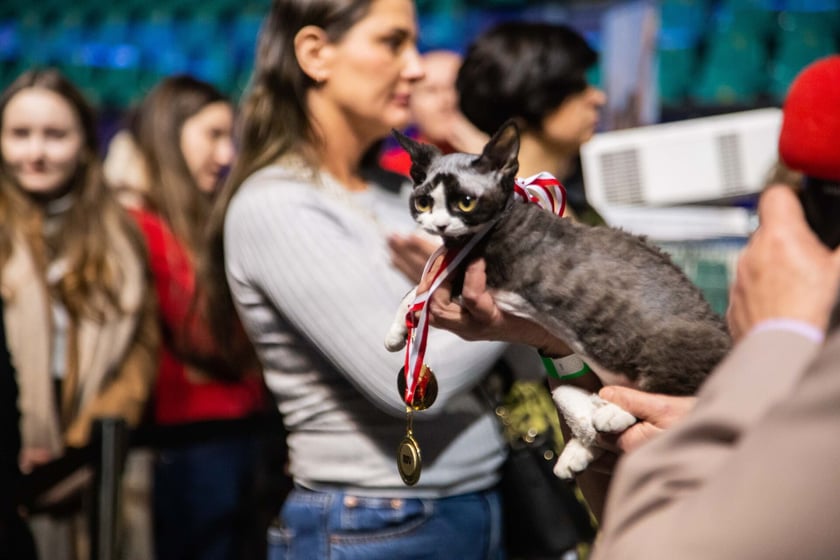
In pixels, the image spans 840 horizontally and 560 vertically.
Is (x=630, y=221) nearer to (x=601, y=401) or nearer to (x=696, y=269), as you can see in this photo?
(x=696, y=269)

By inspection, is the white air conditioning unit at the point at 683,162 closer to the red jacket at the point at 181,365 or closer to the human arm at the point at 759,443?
the red jacket at the point at 181,365

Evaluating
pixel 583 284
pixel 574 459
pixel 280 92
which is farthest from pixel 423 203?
pixel 280 92

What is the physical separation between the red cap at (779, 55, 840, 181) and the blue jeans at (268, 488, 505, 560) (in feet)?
2.69

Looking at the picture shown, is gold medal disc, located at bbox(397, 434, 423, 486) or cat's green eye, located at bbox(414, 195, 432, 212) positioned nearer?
cat's green eye, located at bbox(414, 195, 432, 212)

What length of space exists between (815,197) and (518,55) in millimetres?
1312

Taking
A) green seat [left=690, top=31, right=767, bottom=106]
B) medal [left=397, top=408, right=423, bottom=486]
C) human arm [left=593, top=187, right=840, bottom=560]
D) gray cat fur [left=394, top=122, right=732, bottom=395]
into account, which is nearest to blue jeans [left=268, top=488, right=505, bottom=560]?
medal [left=397, top=408, right=423, bottom=486]

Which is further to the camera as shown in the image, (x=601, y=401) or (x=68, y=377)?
(x=68, y=377)

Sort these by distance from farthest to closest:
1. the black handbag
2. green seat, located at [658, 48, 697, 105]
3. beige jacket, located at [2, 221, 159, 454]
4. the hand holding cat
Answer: green seat, located at [658, 48, 697, 105]
beige jacket, located at [2, 221, 159, 454]
the black handbag
the hand holding cat

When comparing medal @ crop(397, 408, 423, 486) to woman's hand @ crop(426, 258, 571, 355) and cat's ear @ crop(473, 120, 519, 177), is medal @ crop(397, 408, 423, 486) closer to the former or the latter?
woman's hand @ crop(426, 258, 571, 355)

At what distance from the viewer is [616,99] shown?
4199mm

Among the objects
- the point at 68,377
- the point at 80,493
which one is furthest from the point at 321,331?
the point at 68,377

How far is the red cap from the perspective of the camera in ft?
2.37

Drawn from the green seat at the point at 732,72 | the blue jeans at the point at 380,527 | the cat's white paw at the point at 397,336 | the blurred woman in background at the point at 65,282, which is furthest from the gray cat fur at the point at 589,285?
the green seat at the point at 732,72

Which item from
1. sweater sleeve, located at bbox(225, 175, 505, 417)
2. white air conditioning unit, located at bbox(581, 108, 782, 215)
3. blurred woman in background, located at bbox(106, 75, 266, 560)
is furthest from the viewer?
white air conditioning unit, located at bbox(581, 108, 782, 215)
